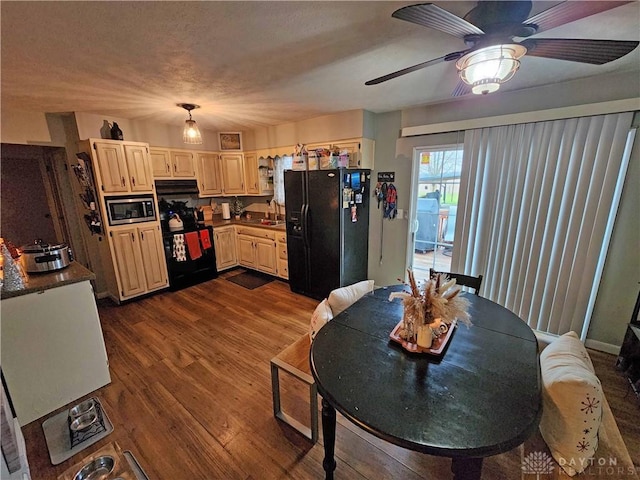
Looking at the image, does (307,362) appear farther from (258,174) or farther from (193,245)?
(258,174)

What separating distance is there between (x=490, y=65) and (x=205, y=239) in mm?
3881

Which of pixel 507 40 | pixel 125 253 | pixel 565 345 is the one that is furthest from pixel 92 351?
pixel 507 40

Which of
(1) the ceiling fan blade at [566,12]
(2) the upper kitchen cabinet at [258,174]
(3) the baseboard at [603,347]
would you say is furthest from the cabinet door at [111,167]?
(3) the baseboard at [603,347]

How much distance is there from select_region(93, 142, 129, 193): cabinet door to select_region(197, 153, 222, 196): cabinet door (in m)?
1.16

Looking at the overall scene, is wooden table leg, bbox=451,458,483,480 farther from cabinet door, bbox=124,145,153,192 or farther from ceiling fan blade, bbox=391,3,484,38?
cabinet door, bbox=124,145,153,192

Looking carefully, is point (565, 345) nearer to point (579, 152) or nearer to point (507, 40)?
point (507, 40)

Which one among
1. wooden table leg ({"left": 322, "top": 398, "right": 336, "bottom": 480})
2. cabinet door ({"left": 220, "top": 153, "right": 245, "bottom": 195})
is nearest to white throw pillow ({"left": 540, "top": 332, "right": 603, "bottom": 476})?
wooden table leg ({"left": 322, "top": 398, "right": 336, "bottom": 480})

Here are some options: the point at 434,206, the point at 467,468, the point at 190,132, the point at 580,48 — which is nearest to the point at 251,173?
the point at 190,132

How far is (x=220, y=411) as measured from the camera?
1.90 meters

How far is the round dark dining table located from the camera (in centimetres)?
91

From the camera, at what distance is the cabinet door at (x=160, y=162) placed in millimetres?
3729

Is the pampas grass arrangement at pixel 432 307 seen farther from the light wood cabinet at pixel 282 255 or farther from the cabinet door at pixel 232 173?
the cabinet door at pixel 232 173

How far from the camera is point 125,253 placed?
336 cm

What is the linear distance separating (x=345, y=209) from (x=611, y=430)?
254cm
